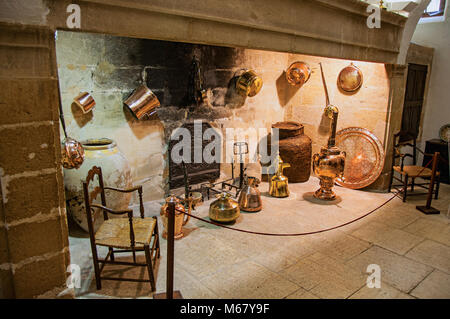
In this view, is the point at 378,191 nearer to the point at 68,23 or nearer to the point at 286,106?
the point at 286,106

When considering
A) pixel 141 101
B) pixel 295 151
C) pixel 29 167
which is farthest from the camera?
pixel 295 151

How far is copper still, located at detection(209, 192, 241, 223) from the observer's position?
148 inches

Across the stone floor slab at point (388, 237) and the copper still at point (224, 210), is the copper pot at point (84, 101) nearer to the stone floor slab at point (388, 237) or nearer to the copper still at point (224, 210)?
the copper still at point (224, 210)

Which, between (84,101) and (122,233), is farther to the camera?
(84,101)

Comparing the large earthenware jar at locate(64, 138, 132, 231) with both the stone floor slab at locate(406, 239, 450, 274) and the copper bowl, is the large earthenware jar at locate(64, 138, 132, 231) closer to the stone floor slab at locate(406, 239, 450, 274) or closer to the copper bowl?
the copper bowl

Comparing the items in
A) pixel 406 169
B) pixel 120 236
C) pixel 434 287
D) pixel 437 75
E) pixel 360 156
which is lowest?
pixel 434 287

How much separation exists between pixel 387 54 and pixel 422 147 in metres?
2.50

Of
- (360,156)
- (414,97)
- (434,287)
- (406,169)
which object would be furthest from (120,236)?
(414,97)

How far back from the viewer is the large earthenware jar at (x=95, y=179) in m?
3.34

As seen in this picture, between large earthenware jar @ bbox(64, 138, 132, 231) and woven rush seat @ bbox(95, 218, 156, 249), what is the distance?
1.96 feet

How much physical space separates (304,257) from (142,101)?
7.97ft

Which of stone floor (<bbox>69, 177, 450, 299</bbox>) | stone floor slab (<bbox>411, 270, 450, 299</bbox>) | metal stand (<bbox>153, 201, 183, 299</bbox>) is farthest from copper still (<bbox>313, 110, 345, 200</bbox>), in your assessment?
metal stand (<bbox>153, 201, 183, 299</bbox>)

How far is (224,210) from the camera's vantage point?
3.77 meters

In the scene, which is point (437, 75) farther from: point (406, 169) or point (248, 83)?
point (248, 83)
